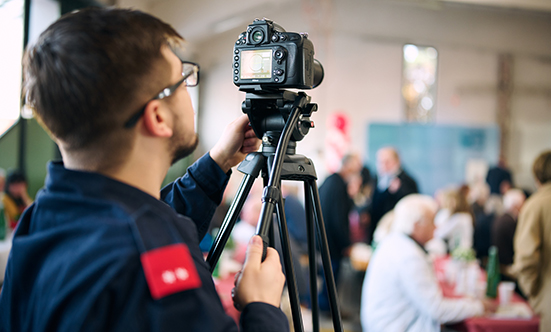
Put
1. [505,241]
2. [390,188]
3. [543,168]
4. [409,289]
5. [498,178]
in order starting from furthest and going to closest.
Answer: [498,178]
[390,188]
[505,241]
[543,168]
[409,289]

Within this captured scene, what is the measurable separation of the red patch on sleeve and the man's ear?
205 mm

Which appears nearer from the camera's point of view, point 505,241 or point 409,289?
point 409,289

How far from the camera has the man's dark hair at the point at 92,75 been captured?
64 centimetres

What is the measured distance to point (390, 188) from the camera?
4594 mm

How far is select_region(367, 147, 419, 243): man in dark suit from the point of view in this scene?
4.52 meters

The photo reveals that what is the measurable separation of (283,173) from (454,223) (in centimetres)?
356

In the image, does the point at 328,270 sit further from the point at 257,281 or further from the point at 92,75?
the point at 92,75

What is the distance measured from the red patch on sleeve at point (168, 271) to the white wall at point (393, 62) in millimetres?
6150

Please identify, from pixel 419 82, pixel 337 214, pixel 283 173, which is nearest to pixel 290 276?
pixel 283 173

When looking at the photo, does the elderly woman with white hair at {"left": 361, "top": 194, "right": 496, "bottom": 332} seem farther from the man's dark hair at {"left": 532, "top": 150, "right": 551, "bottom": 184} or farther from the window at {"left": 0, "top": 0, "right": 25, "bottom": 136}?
the window at {"left": 0, "top": 0, "right": 25, "bottom": 136}

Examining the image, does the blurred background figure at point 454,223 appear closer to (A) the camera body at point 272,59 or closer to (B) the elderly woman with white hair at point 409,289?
(B) the elderly woman with white hair at point 409,289

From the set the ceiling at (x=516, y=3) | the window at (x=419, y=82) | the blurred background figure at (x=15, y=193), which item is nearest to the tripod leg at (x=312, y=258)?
the blurred background figure at (x=15, y=193)

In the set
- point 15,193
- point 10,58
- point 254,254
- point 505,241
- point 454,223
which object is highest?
point 10,58

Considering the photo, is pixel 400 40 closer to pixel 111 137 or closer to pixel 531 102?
pixel 531 102
